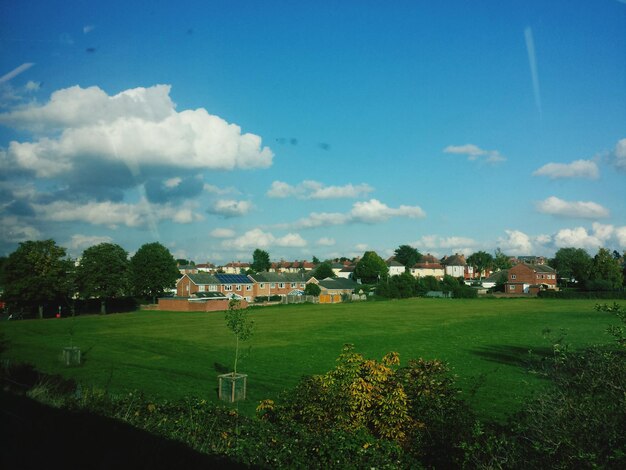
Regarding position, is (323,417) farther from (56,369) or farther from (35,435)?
(56,369)

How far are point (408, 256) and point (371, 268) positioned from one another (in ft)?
145

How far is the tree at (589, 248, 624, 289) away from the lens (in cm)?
10481

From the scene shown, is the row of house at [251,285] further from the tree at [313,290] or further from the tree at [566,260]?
the tree at [566,260]

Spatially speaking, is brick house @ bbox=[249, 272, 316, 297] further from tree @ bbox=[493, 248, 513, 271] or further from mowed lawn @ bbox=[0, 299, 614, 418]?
tree @ bbox=[493, 248, 513, 271]

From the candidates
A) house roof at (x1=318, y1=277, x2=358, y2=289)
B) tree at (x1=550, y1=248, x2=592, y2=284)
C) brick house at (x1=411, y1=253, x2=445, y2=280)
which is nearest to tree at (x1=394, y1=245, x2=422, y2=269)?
brick house at (x1=411, y1=253, x2=445, y2=280)

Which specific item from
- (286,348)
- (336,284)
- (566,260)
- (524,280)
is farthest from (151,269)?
(566,260)

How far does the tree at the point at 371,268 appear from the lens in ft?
452

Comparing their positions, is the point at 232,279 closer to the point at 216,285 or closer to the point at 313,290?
the point at 216,285

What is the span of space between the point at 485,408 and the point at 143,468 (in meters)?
14.6

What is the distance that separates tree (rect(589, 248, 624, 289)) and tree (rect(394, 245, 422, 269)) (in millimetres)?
73127

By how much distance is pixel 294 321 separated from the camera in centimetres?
5509

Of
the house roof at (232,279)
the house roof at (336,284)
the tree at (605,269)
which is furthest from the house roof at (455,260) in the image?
the house roof at (232,279)

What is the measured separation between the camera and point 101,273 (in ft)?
220

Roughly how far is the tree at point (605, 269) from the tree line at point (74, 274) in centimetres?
9121
